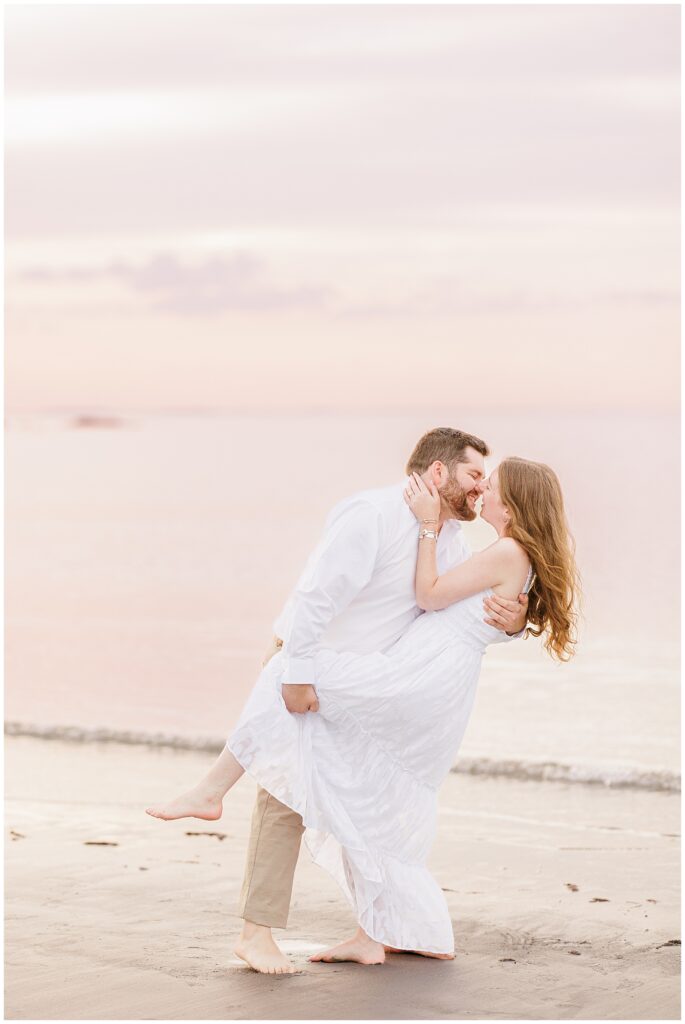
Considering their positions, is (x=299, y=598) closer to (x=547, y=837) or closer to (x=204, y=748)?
(x=547, y=837)

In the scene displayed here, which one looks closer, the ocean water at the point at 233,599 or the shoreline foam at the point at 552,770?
the shoreline foam at the point at 552,770

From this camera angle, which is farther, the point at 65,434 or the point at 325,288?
the point at 65,434

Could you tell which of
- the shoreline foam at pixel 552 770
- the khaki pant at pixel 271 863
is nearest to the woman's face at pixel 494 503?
the khaki pant at pixel 271 863

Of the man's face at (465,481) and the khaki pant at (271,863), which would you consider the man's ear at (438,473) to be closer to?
the man's face at (465,481)

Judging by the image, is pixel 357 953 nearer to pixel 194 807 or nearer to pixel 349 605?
pixel 194 807

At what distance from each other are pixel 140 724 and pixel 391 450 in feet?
144

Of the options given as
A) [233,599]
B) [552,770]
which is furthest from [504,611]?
[233,599]

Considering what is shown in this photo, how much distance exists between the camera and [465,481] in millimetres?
4875

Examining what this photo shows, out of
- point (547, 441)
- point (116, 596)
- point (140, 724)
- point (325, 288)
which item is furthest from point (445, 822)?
point (547, 441)

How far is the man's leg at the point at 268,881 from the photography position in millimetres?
4734

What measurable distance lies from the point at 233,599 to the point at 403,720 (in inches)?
571

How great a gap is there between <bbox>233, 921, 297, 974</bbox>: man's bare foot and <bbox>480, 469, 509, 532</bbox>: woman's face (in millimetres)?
1598

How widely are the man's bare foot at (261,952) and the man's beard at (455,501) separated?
Result: 157 cm

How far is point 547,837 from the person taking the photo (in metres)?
7.17
